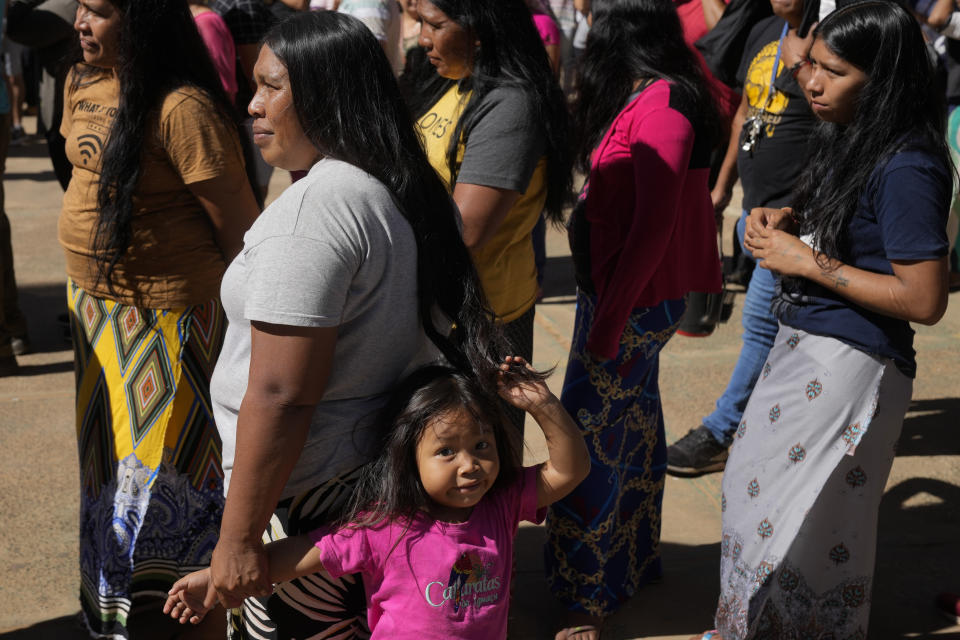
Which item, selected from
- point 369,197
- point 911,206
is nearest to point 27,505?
point 369,197

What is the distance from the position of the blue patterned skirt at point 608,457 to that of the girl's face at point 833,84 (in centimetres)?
76

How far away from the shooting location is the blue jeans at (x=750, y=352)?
376cm

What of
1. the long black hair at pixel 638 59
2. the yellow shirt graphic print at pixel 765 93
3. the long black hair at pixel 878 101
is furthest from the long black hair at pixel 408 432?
the yellow shirt graphic print at pixel 765 93

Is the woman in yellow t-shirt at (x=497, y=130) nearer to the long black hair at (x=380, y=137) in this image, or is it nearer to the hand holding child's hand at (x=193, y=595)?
the long black hair at (x=380, y=137)

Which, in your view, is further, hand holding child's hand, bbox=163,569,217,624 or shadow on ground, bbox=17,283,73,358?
shadow on ground, bbox=17,283,73,358

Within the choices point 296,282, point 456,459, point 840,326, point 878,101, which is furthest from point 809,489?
point 296,282

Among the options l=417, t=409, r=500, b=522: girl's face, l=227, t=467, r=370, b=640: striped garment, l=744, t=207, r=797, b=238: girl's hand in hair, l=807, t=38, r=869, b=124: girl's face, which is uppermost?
l=807, t=38, r=869, b=124: girl's face

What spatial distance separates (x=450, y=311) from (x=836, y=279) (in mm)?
1019

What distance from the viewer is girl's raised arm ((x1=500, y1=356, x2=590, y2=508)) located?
1.86 meters

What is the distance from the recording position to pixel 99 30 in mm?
2721

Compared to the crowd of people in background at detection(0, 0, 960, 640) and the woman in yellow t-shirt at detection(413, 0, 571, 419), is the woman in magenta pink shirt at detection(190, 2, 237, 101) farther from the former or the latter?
the woman in yellow t-shirt at detection(413, 0, 571, 419)

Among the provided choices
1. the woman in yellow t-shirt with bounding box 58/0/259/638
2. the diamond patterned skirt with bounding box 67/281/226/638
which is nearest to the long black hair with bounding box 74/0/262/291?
the woman in yellow t-shirt with bounding box 58/0/259/638

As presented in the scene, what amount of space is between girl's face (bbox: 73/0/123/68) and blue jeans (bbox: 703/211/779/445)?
7.32 ft

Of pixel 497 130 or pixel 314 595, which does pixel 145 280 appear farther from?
pixel 314 595
